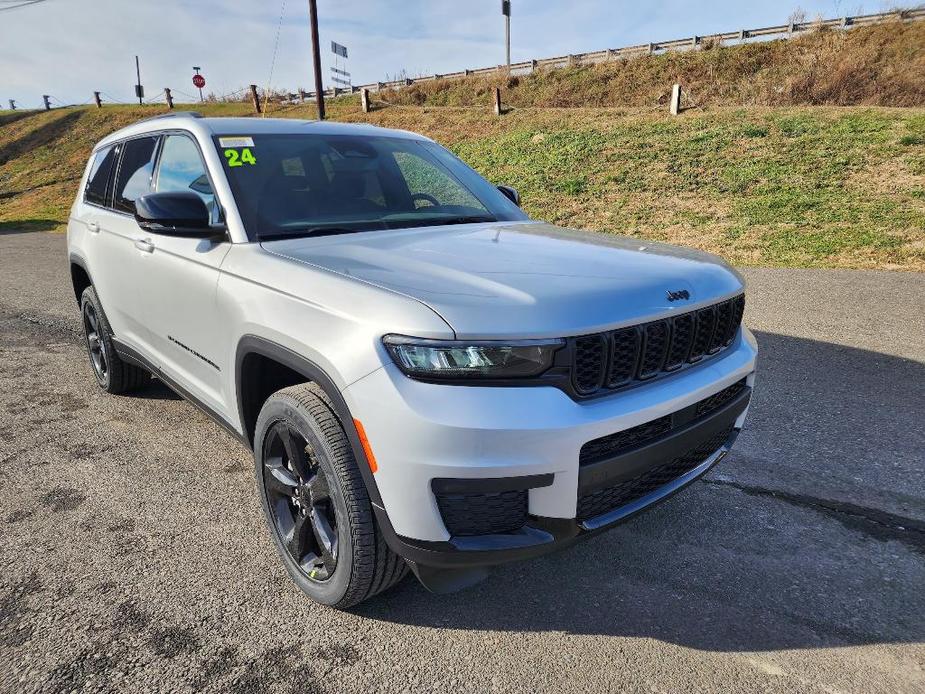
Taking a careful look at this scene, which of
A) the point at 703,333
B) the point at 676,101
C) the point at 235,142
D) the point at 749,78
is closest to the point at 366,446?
the point at 703,333

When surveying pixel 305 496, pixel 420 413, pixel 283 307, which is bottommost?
pixel 305 496

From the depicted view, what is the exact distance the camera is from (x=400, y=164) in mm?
3520

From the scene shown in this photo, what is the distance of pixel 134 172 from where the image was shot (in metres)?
3.93

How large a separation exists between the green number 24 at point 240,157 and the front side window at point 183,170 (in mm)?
131

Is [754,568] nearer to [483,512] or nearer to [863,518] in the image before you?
[863,518]

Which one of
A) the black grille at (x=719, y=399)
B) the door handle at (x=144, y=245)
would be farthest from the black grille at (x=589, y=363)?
the door handle at (x=144, y=245)

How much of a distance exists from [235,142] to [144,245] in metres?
0.83

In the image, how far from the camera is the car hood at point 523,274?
6.22 ft

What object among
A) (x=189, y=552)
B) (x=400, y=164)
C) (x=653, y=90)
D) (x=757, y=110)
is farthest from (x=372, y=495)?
(x=653, y=90)

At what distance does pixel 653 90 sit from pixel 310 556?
98.7ft

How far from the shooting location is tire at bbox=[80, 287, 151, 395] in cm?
438

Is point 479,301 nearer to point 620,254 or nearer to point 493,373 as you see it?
point 493,373

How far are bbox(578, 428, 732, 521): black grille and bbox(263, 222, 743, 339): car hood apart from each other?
0.52 m

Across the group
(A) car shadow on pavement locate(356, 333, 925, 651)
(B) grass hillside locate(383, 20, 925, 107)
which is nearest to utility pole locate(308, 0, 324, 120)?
(B) grass hillside locate(383, 20, 925, 107)
